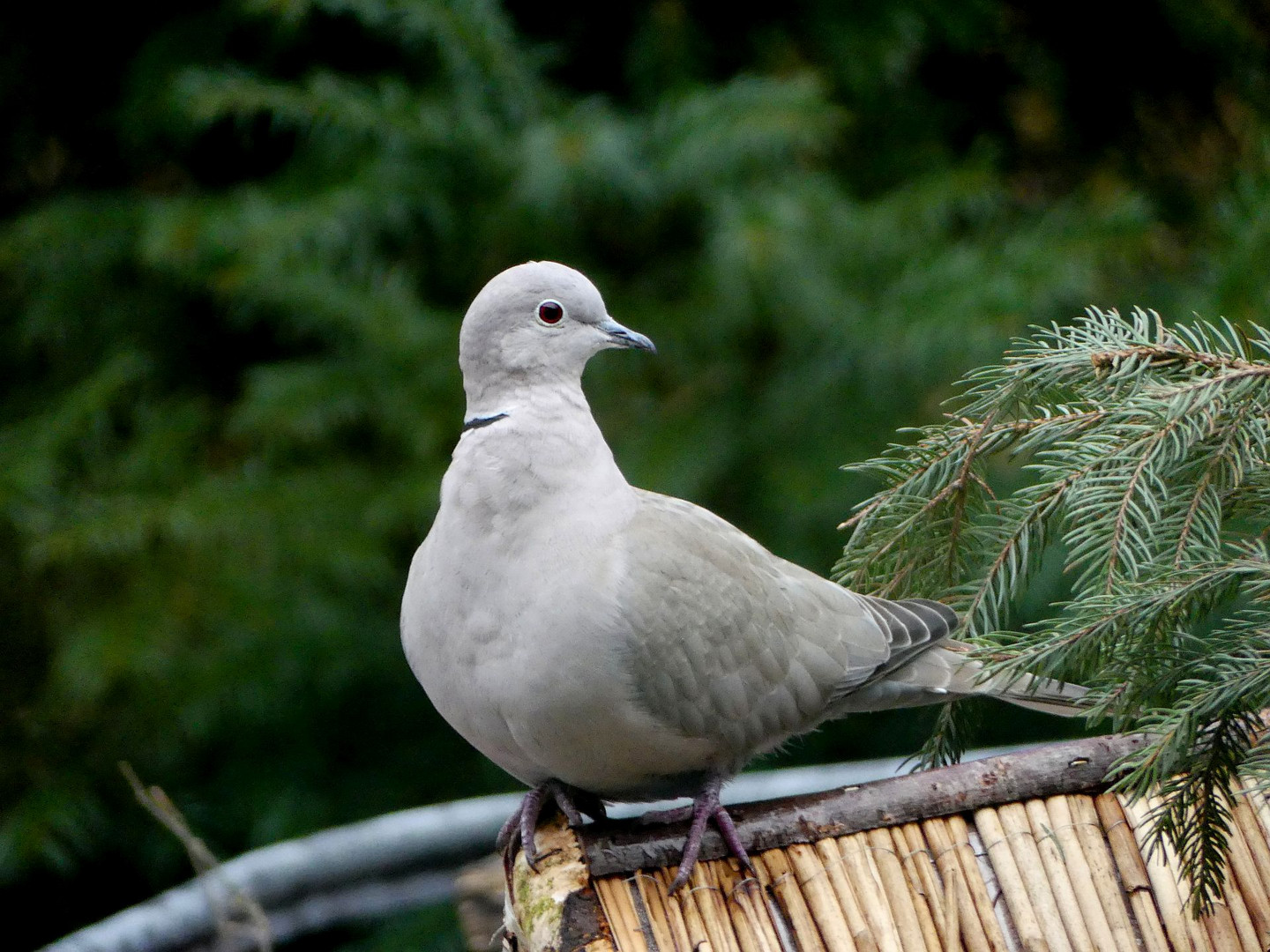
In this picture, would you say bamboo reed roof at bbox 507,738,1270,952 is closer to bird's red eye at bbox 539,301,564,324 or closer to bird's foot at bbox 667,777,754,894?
bird's foot at bbox 667,777,754,894

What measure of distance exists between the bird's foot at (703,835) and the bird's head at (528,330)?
492 mm

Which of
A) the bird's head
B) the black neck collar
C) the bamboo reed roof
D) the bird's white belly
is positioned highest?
the bird's head

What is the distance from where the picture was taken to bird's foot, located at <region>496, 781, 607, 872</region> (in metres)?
1.38

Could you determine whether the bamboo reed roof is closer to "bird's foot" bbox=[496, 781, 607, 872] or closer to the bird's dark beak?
"bird's foot" bbox=[496, 781, 607, 872]

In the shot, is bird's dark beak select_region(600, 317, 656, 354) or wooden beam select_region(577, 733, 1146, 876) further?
bird's dark beak select_region(600, 317, 656, 354)

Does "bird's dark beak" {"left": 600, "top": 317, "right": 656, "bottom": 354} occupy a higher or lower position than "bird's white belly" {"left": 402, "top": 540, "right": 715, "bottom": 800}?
higher

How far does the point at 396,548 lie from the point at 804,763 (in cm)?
108

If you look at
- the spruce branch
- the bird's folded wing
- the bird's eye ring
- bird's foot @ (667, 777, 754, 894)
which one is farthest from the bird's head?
bird's foot @ (667, 777, 754, 894)

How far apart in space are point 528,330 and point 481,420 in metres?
0.11

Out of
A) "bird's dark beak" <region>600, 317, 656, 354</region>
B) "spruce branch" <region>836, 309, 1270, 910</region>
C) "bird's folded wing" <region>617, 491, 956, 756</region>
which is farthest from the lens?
"bird's dark beak" <region>600, 317, 656, 354</region>

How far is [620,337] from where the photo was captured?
5.03 ft

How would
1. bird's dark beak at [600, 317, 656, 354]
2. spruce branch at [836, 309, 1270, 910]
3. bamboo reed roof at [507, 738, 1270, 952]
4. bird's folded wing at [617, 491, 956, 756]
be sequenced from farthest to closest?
bird's dark beak at [600, 317, 656, 354] → bird's folded wing at [617, 491, 956, 756] → bamboo reed roof at [507, 738, 1270, 952] → spruce branch at [836, 309, 1270, 910]

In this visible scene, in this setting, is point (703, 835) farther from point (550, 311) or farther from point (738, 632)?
point (550, 311)

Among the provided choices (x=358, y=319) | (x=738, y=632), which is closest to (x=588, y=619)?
(x=738, y=632)
